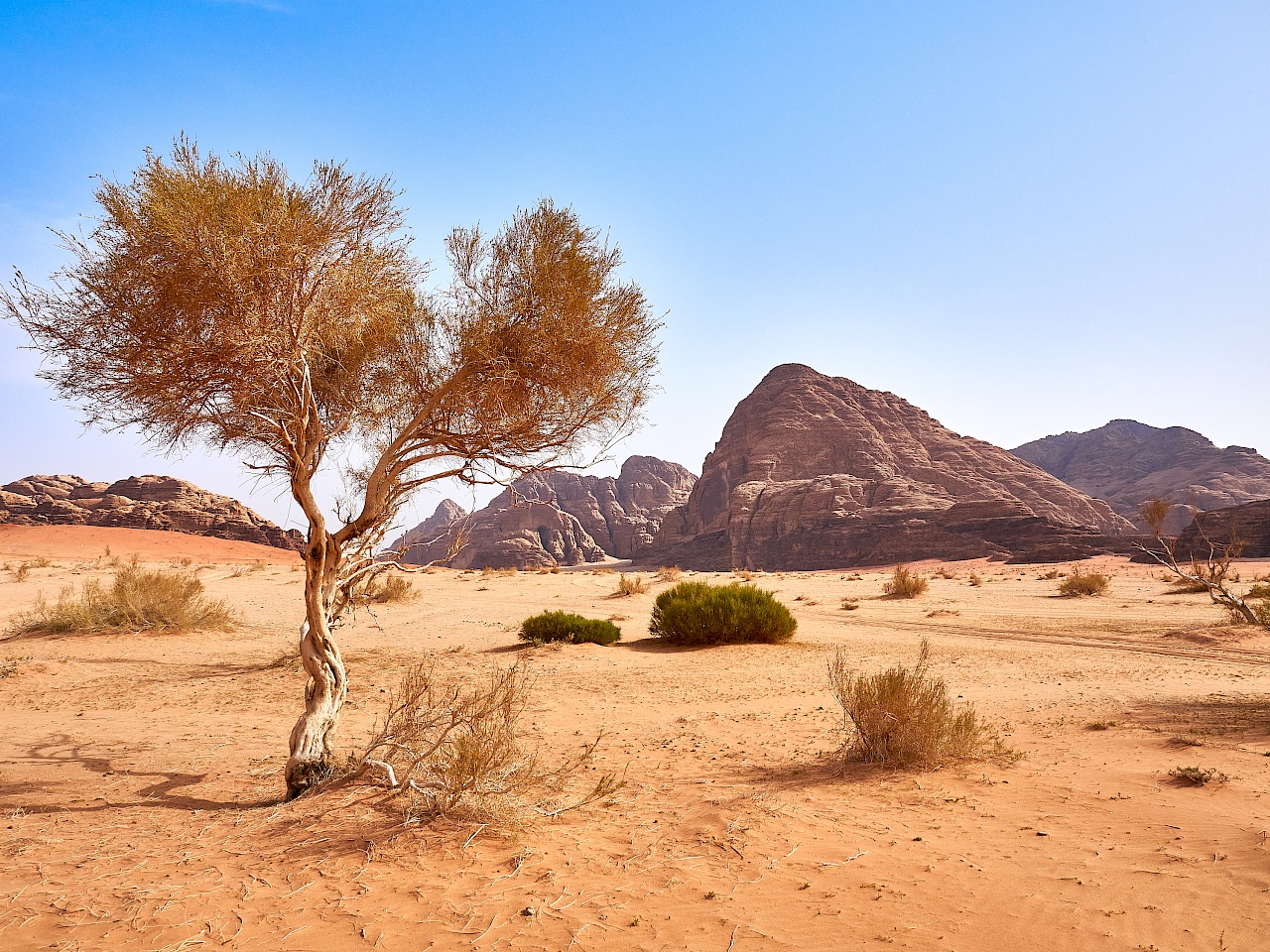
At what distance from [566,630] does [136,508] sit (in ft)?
210

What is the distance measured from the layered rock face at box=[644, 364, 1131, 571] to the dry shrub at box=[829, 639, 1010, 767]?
59789mm

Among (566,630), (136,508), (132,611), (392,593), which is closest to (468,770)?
(566,630)

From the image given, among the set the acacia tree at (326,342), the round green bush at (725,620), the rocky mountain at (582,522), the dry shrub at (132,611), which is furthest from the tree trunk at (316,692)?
the rocky mountain at (582,522)

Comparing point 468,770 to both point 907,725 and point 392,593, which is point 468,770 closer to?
point 907,725

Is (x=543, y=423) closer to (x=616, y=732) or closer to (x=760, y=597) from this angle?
(x=616, y=732)

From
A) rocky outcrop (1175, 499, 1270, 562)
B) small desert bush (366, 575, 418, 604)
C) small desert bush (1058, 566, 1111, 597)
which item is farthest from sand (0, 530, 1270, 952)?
rocky outcrop (1175, 499, 1270, 562)

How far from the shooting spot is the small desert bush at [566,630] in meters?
15.1

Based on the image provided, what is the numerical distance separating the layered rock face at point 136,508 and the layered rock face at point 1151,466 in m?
99.0

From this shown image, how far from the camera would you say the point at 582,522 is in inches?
5197

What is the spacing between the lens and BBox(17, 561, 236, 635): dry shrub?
15.4 meters

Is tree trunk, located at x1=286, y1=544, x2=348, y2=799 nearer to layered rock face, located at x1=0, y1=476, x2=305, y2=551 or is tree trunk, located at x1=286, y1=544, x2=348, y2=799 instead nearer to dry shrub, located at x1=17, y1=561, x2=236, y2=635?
dry shrub, located at x1=17, y1=561, x2=236, y2=635

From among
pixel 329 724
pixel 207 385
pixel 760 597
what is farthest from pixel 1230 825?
pixel 760 597

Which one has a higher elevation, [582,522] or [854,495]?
[854,495]

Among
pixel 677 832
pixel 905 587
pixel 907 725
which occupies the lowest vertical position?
pixel 905 587
